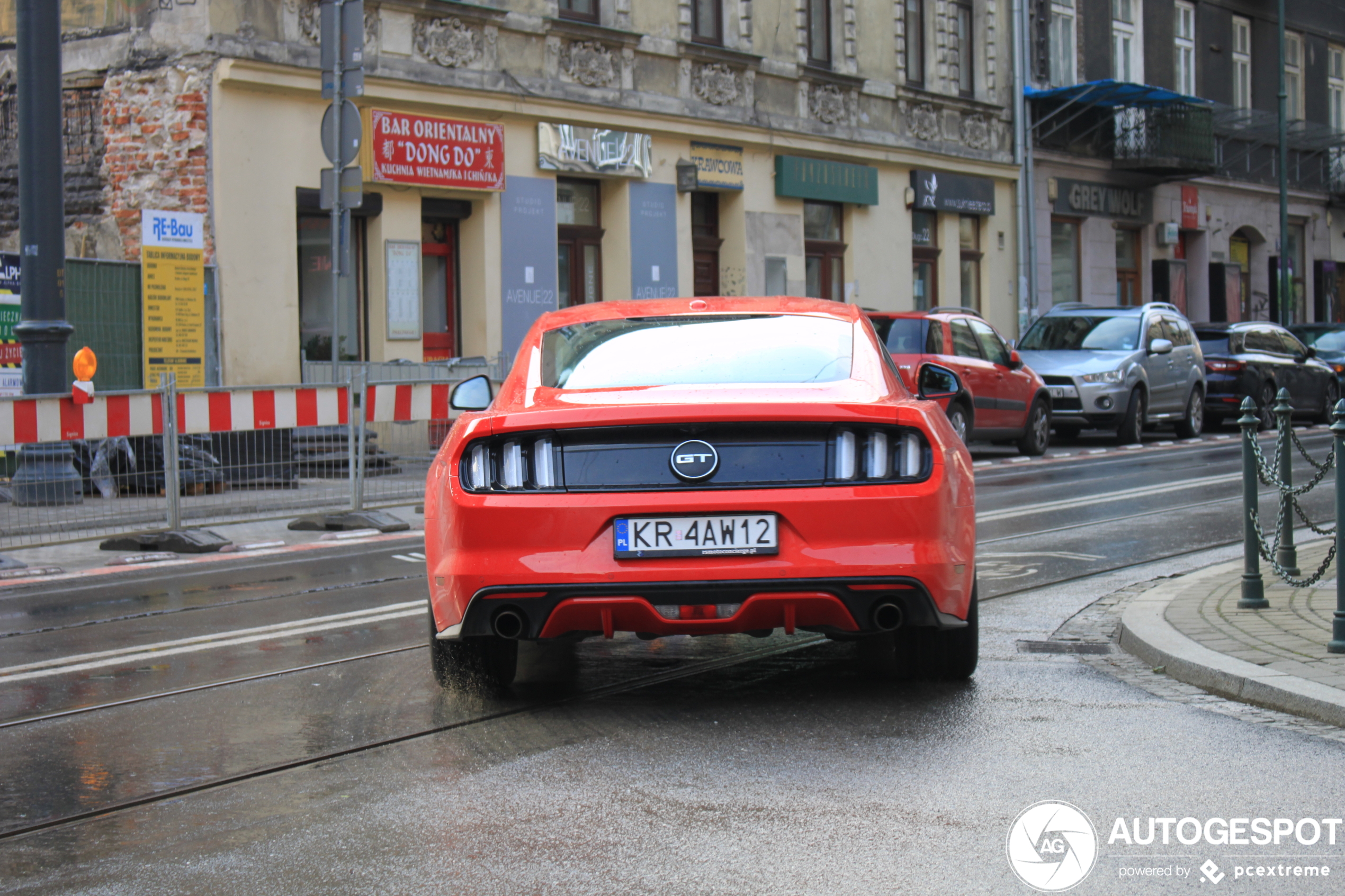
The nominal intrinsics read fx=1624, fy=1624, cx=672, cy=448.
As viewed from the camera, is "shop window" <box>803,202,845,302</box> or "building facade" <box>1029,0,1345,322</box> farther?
"building facade" <box>1029,0,1345,322</box>

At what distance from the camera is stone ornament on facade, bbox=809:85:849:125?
2745cm

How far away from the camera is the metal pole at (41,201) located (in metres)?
12.9

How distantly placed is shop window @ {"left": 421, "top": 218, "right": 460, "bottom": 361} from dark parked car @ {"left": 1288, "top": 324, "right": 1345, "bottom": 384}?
17575 millimetres

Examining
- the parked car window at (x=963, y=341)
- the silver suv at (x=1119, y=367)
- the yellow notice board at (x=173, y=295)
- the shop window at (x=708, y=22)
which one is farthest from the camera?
the shop window at (x=708, y=22)

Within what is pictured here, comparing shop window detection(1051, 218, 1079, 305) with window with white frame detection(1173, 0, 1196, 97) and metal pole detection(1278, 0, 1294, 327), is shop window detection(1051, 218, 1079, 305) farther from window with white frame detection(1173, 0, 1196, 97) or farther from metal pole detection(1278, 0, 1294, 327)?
window with white frame detection(1173, 0, 1196, 97)

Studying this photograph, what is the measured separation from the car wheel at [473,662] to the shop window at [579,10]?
1793 centimetres

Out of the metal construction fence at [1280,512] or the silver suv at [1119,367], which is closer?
the metal construction fence at [1280,512]

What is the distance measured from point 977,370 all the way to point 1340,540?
43.3 feet

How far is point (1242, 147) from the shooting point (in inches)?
1662

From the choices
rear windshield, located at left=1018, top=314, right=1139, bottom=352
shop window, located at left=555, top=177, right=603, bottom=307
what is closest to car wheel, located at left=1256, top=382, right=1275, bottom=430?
rear windshield, located at left=1018, top=314, right=1139, bottom=352

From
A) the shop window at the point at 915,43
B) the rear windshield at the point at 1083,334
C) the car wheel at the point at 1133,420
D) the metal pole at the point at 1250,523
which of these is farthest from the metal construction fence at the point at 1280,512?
the shop window at the point at 915,43

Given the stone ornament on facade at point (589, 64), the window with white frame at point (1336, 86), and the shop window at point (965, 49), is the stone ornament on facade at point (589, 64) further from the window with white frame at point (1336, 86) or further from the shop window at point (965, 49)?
the window with white frame at point (1336, 86)

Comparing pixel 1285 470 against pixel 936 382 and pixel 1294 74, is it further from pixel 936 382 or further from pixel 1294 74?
pixel 1294 74

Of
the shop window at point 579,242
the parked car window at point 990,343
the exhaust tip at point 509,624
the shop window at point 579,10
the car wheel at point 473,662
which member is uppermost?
the shop window at point 579,10
